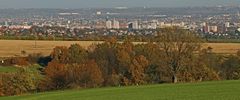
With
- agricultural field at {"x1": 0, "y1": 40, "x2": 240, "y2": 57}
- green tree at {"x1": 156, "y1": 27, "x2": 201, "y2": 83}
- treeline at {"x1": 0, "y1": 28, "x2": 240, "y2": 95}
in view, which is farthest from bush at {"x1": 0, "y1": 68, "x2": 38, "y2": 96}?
agricultural field at {"x1": 0, "y1": 40, "x2": 240, "y2": 57}

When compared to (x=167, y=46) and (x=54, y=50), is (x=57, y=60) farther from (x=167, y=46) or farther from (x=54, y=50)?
(x=167, y=46)

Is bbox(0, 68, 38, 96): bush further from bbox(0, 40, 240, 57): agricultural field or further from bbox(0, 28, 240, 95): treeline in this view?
bbox(0, 40, 240, 57): agricultural field

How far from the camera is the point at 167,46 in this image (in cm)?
5116

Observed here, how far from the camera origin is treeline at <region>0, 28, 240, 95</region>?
50125 millimetres

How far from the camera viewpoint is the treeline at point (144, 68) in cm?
5012

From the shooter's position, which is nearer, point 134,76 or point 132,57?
point 134,76

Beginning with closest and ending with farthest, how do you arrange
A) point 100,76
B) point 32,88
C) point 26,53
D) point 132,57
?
1. point 32,88
2. point 100,76
3. point 132,57
4. point 26,53

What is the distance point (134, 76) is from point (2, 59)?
3031cm

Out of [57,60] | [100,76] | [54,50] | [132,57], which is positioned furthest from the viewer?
[54,50]


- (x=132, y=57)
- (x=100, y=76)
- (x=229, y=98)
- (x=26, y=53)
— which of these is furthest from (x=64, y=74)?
(x=229, y=98)

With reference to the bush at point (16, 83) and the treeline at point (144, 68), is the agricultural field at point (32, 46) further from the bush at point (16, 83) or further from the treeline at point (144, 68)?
the bush at point (16, 83)

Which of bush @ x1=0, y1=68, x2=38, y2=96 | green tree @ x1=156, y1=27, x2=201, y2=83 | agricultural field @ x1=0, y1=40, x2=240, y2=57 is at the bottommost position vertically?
agricultural field @ x1=0, y1=40, x2=240, y2=57

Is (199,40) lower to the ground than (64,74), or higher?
higher

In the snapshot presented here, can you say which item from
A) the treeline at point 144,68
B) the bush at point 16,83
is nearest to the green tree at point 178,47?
the treeline at point 144,68
